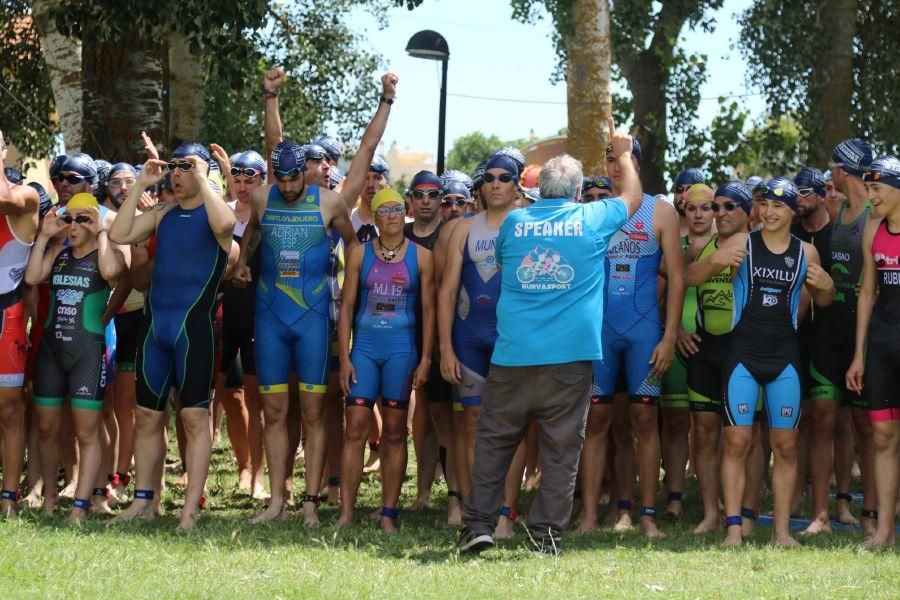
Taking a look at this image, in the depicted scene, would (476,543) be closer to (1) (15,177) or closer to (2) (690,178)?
(2) (690,178)

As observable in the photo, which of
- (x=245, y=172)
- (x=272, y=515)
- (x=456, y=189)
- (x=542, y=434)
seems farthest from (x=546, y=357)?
(x=245, y=172)

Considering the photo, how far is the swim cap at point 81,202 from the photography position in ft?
27.3

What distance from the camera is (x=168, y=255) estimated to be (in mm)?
8148

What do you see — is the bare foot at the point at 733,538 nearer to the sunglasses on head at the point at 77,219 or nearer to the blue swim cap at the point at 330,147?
the blue swim cap at the point at 330,147

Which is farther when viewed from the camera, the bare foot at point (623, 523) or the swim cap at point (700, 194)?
the swim cap at point (700, 194)

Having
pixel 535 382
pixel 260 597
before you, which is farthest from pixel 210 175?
pixel 260 597

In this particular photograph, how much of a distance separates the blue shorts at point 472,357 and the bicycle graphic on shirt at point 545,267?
104 cm

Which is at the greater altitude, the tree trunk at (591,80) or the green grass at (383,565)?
the tree trunk at (591,80)

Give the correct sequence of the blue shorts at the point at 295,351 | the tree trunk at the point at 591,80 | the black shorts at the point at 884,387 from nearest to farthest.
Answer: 1. the black shorts at the point at 884,387
2. the blue shorts at the point at 295,351
3. the tree trunk at the point at 591,80

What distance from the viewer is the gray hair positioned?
24.5 feet

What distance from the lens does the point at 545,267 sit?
7277 millimetres

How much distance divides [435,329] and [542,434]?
139 cm

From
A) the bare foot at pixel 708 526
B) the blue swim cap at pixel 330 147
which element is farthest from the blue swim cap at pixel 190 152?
the bare foot at pixel 708 526

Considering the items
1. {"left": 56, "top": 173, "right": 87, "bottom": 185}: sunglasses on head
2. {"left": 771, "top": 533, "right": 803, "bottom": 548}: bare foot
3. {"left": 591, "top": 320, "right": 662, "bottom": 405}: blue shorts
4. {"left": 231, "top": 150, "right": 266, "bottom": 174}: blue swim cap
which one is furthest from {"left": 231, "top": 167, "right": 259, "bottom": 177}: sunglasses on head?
{"left": 771, "top": 533, "right": 803, "bottom": 548}: bare foot
